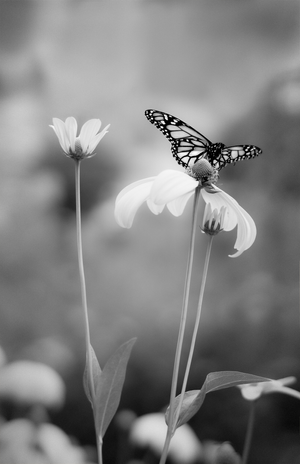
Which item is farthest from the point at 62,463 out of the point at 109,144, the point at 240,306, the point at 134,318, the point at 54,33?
the point at 54,33

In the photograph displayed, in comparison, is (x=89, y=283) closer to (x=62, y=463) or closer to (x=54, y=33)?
(x=62, y=463)

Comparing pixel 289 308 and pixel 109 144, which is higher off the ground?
pixel 109 144

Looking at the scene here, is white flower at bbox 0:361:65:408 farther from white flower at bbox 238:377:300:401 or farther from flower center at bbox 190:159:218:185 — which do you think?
flower center at bbox 190:159:218:185

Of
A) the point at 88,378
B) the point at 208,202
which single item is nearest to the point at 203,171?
the point at 208,202

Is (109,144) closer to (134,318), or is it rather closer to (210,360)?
(134,318)

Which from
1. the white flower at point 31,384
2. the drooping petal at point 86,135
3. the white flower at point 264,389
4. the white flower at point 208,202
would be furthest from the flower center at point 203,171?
the white flower at point 31,384

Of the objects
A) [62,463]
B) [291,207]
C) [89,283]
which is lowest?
[62,463]

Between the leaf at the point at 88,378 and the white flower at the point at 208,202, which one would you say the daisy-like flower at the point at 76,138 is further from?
the leaf at the point at 88,378
